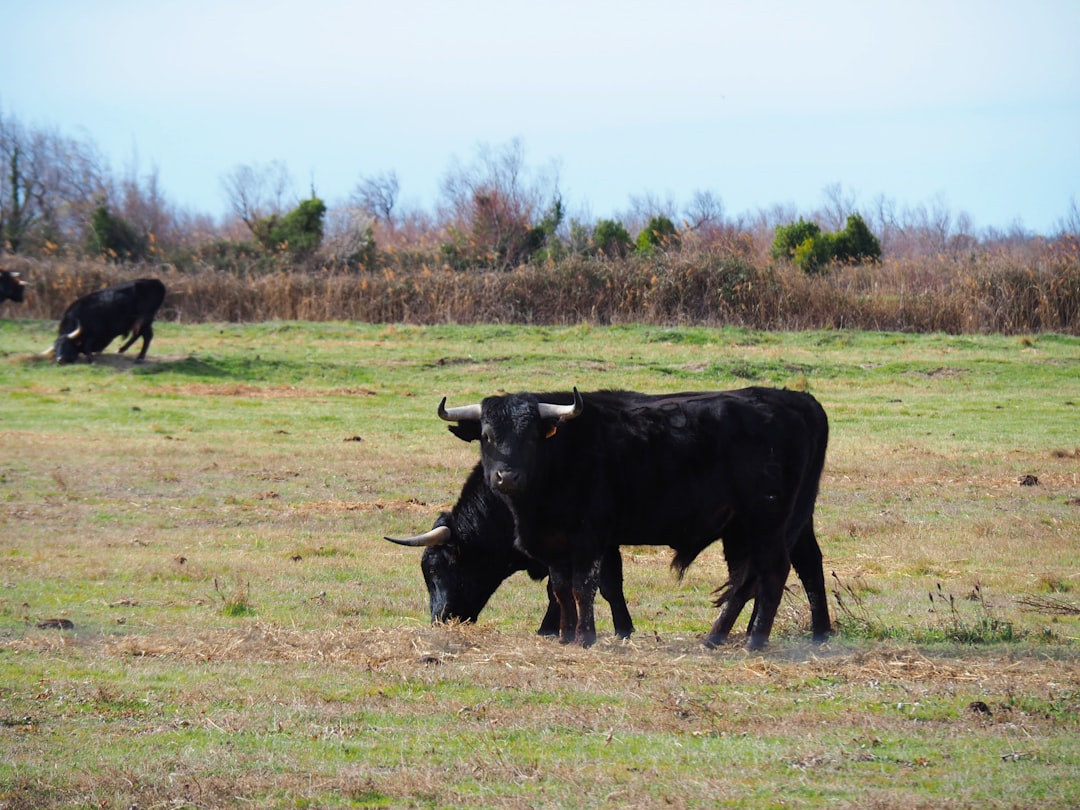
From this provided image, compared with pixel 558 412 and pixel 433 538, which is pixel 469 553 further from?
pixel 558 412

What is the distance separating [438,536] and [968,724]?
4870 millimetres

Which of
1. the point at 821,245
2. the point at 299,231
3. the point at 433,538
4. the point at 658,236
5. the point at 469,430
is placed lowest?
the point at 433,538

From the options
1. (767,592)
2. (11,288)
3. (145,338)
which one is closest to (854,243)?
(145,338)

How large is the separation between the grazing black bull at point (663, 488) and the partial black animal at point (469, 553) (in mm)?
736

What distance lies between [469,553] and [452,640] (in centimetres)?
162

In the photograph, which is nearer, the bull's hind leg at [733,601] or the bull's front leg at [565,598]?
the bull's hind leg at [733,601]

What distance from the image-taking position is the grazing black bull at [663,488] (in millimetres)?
9477

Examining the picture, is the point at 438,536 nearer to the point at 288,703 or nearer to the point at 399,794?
the point at 288,703

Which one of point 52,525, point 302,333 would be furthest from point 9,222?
point 52,525

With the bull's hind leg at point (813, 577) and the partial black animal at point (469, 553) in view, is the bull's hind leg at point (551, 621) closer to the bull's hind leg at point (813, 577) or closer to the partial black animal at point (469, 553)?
the partial black animal at point (469, 553)

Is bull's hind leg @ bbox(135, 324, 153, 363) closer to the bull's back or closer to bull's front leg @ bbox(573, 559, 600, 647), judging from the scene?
the bull's back

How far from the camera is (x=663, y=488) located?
380 inches

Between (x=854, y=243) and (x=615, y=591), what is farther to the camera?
(x=854, y=243)

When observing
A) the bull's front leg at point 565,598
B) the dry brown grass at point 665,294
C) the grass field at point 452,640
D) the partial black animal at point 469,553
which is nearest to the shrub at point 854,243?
the dry brown grass at point 665,294
